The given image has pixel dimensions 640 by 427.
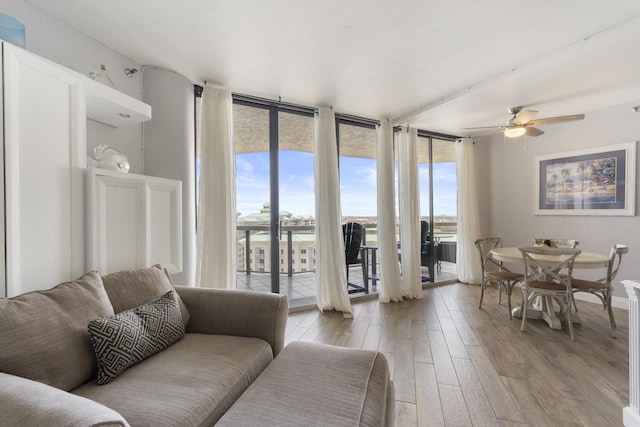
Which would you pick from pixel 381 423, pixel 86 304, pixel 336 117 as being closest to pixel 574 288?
pixel 381 423

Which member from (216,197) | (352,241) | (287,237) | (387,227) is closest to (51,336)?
(216,197)

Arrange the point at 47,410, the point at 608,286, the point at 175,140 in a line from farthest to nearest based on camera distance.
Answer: the point at 608,286 < the point at 175,140 < the point at 47,410

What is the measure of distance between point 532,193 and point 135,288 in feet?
17.1

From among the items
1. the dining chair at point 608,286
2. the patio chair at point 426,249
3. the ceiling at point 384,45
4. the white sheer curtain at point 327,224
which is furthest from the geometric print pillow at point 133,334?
the patio chair at point 426,249

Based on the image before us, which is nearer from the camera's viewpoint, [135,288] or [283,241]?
[135,288]

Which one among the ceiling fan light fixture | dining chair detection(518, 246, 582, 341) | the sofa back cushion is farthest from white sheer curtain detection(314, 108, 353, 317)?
the sofa back cushion

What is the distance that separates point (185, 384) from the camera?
1.09 m

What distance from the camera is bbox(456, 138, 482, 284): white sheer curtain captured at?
4.55 m

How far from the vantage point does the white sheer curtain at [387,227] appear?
145 inches

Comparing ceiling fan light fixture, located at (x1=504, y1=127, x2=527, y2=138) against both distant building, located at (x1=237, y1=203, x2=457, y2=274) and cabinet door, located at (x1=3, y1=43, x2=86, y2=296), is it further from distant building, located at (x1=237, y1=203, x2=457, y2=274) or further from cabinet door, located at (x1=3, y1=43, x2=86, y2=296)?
cabinet door, located at (x1=3, y1=43, x2=86, y2=296)

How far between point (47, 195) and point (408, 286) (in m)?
3.82

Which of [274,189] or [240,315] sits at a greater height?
[274,189]

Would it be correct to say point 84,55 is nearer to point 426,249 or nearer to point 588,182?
point 426,249

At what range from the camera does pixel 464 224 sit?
4.56m
